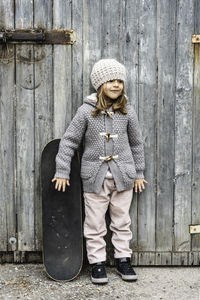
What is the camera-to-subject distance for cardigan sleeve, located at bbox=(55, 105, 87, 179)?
9.55ft

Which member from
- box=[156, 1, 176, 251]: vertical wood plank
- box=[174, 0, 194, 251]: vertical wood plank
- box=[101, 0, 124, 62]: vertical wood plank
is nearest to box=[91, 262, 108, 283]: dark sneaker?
box=[156, 1, 176, 251]: vertical wood plank

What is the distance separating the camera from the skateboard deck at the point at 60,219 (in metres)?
2.98

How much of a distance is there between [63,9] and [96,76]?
1.81 feet

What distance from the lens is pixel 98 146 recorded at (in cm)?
294

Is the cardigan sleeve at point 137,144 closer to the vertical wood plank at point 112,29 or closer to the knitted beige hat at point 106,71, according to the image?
the knitted beige hat at point 106,71

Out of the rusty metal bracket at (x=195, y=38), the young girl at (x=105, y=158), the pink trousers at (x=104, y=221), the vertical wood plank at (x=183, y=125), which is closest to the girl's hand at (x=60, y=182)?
the young girl at (x=105, y=158)

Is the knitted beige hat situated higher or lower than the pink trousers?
higher

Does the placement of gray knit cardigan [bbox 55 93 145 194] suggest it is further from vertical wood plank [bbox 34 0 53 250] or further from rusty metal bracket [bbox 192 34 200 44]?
rusty metal bracket [bbox 192 34 200 44]


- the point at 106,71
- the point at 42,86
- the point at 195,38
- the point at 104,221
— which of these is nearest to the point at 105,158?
the point at 104,221

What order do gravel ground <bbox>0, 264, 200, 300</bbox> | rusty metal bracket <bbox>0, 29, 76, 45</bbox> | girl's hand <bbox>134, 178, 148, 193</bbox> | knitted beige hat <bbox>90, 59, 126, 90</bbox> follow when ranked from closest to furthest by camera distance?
gravel ground <bbox>0, 264, 200, 300</bbox> < knitted beige hat <bbox>90, 59, 126, 90</bbox> < rusty metal bracket <bbox>0, 29, 76, 45</bbox> < girl's hand <bbox>134, 178, 148, 193</bbox>

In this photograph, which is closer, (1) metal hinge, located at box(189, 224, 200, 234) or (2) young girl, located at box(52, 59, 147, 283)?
(2) young girl, located at box(52, 59, 147, 283)

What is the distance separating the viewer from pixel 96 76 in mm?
2900

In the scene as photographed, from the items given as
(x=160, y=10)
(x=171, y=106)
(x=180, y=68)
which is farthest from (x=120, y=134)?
(x=160, y=10)

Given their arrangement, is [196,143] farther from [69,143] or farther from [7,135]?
[7,135]
